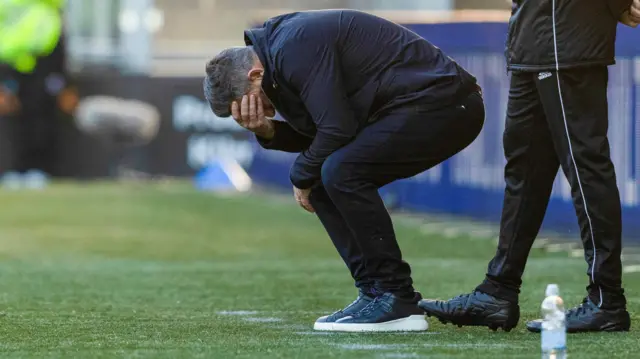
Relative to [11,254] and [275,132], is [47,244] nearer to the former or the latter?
[11,254]

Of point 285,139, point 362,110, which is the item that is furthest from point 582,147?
point 285,139

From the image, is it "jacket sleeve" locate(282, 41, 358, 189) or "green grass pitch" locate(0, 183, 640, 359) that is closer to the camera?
"green grass pitch" locate(0, 183, 640, 359)

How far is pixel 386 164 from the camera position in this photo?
5.64m

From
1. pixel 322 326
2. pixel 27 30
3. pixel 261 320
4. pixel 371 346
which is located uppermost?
pixel 371 346

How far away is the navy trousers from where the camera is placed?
5566mm

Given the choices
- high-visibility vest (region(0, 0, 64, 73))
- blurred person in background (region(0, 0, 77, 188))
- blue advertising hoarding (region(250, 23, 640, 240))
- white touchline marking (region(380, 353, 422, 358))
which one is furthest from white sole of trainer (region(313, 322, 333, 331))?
high-visibility vest (region(0, 0, 64, 73))

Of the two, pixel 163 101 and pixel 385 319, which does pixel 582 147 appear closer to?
pixel 385 319

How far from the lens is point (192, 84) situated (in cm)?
2292

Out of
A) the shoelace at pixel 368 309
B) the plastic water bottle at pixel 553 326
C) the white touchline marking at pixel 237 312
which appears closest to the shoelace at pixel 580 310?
the shoelace at pixel 368 309

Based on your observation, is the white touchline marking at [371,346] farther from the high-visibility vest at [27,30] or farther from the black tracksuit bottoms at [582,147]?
the high-visibility vest at [27,30]

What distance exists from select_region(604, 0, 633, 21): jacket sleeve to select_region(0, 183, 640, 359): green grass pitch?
1.11 meters

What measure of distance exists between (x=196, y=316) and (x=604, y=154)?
182cm

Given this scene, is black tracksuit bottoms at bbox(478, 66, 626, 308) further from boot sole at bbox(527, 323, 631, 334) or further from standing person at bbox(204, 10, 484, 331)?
standing person at bbox(204, 10, 484, 331)

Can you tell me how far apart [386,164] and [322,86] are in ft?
1.44
